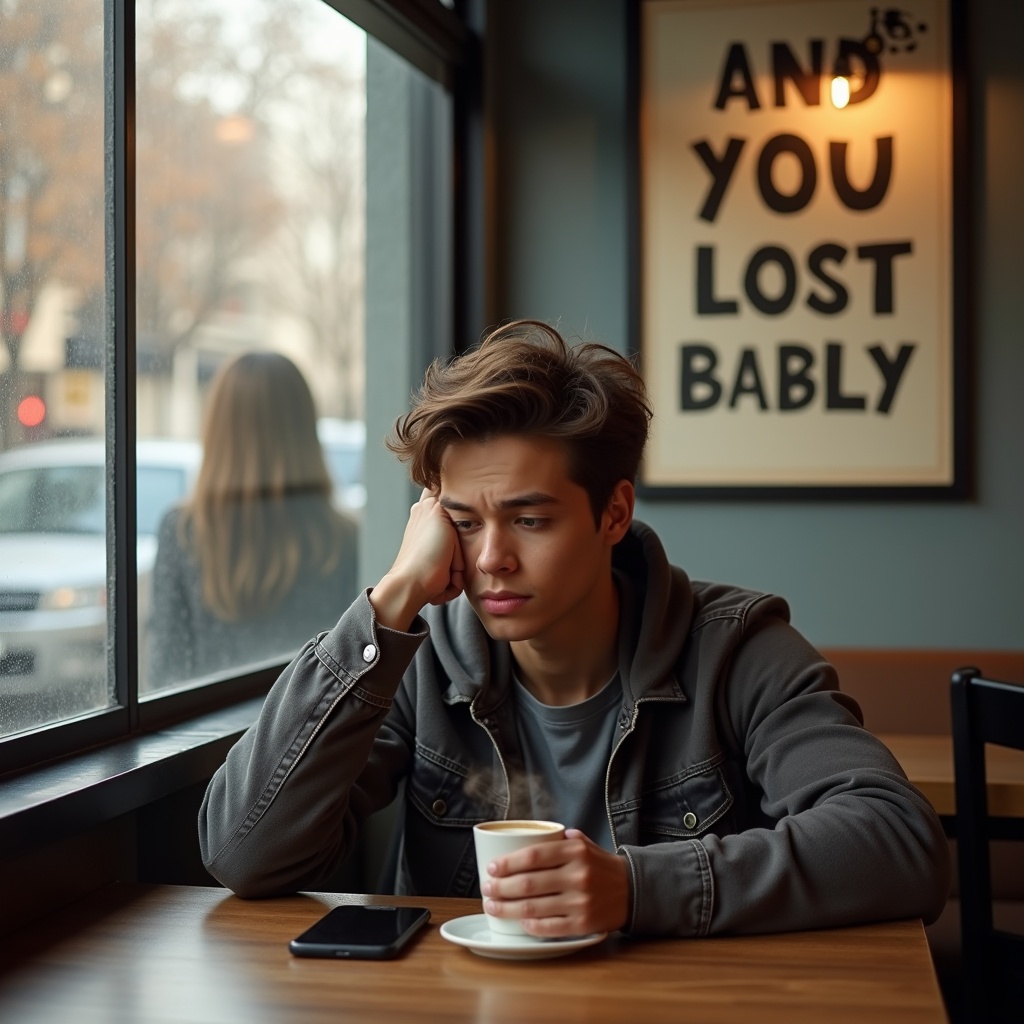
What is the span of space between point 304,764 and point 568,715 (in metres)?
0.40

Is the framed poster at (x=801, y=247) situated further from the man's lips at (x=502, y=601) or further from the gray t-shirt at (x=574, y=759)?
the man's lips at (x=502, y=601)

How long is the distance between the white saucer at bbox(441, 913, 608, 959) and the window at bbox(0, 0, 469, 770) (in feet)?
2.26

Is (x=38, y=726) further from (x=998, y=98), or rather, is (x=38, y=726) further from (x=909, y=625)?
(x=998, y=98)

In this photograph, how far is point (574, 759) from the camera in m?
1.83

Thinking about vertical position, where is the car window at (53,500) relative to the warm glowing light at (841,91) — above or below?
below

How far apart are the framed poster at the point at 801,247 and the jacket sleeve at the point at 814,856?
5.51ft

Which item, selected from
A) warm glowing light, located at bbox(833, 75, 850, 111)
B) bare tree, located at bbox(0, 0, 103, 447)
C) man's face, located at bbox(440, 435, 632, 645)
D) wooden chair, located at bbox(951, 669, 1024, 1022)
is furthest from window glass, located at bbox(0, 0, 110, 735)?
warm glowing light, located at bbox(833, 75, 850, 111)

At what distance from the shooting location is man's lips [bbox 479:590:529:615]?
5.62 ft

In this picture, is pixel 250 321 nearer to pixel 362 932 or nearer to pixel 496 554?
pixel 496 554

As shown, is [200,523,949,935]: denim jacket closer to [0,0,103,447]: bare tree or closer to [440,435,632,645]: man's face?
[440,435,632,645]: man's face

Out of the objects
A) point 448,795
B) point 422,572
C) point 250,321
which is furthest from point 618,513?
point 250,321

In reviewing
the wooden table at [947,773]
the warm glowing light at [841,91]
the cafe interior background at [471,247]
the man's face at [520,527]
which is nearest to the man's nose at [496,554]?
the man's face at [520,527]

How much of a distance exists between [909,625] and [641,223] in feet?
3.86

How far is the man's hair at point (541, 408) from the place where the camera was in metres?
1.73
